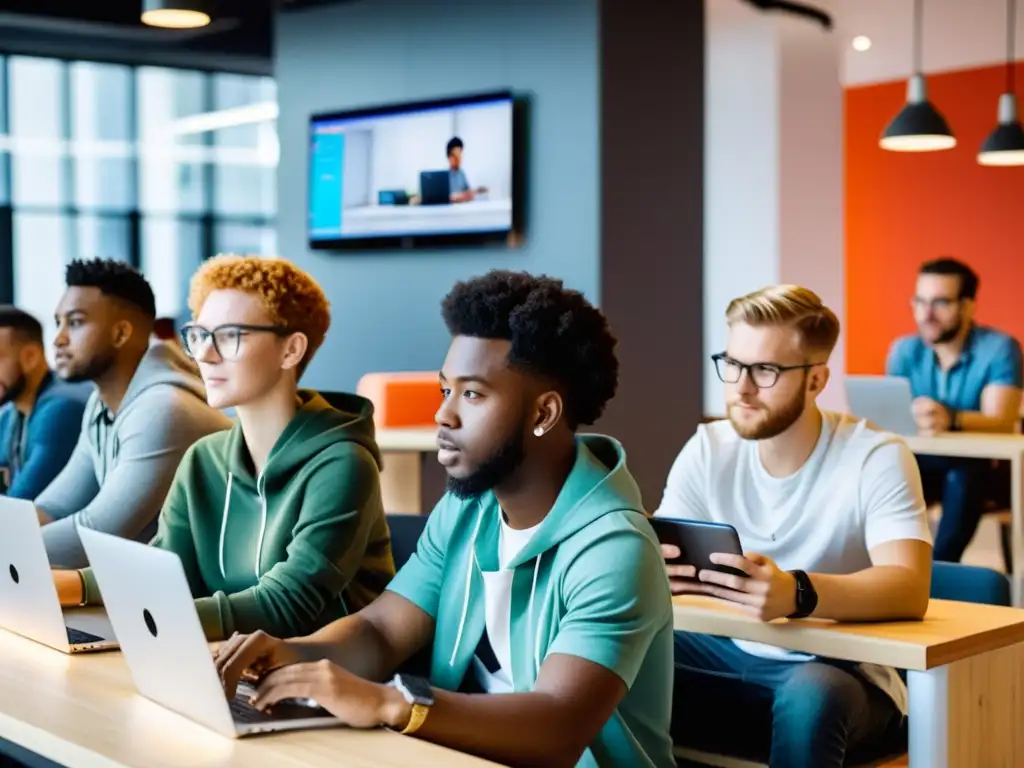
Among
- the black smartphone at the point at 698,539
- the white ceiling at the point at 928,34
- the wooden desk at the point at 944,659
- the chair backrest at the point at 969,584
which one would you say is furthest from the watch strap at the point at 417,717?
the white ceiling at the point at 928,34

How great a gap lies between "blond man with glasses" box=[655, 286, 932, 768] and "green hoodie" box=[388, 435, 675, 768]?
49 cm

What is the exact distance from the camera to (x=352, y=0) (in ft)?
25.5

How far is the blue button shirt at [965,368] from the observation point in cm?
598

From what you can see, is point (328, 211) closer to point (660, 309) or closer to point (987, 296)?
point (660, 309)

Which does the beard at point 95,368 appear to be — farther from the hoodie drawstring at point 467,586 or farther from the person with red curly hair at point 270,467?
the hoodie drawstring at point 467,586

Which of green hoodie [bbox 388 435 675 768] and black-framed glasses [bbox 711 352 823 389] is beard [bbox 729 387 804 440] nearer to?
black-framed glasses [bbox 711 352 823 389]

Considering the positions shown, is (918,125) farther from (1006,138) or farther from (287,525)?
(287,525)

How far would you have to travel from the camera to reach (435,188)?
280 inches

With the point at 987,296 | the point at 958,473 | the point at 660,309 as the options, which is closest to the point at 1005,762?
the point at 958,473

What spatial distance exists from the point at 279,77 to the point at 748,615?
252 inches

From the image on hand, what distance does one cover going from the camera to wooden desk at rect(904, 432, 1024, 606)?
5.24 meters

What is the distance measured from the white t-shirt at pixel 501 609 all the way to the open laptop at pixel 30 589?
2.02 feet

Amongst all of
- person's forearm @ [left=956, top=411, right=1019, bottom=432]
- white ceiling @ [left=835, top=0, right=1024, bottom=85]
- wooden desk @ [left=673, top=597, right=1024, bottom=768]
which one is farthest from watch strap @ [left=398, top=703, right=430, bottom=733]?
white ceiling @ [left=835, top=0, right=1024, bottom=85]

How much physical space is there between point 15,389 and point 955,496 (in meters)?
3.81
